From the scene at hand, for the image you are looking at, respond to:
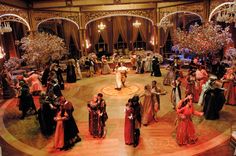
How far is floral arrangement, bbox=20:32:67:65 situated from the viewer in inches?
440

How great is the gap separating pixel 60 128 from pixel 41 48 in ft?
21.6

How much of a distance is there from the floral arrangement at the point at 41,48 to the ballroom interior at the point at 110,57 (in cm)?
5

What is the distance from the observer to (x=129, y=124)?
5715mm

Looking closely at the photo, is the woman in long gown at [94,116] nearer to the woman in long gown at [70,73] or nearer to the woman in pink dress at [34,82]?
the woman in pink dress at [34,82]

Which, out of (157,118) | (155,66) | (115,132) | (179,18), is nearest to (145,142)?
(115,132)

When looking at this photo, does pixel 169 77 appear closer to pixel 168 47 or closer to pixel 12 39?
pixel 168 47

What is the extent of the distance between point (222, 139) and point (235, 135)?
1.34ft

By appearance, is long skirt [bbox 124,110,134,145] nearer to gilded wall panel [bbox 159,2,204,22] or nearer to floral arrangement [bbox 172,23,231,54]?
floral arrangement [bbox 172,23,231,54]

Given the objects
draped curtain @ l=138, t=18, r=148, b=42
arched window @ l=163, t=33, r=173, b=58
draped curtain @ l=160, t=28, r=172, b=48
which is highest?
draped curtain @ l=138, t=18, r=148, b=42

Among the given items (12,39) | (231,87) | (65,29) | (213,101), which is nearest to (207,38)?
(231,87)

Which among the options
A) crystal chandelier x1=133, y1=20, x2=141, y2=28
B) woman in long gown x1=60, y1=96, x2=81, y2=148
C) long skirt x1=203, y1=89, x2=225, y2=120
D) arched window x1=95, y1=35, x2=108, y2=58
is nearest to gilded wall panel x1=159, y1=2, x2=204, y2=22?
crystal chandelier x1=133, y1=20, x2=141, y2=28

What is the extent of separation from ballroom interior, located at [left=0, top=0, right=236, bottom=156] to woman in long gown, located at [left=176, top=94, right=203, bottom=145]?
18 centimetres

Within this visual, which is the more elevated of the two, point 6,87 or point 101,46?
point 101,46

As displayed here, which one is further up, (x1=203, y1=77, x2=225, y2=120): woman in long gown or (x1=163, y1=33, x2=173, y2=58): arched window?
(x1=163, y1=33, x2=173, y2=58): arched window
